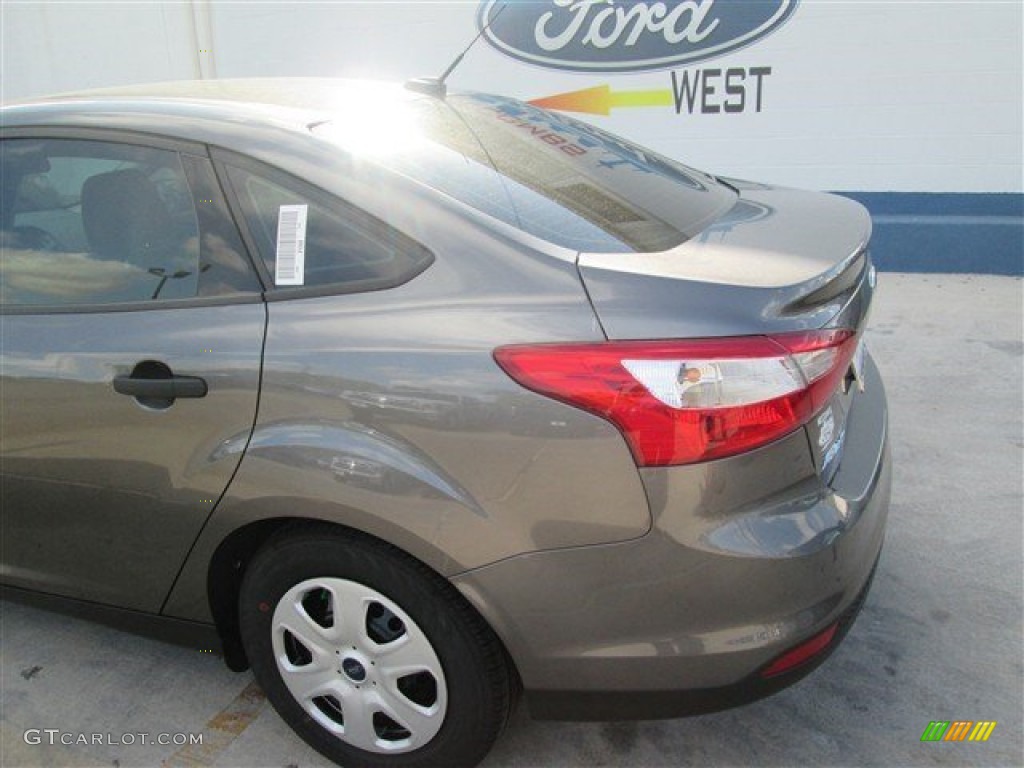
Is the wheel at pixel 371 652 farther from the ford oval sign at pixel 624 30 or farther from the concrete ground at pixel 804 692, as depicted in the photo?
the ford oval sign at pixel 624 30

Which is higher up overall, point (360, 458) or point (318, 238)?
point (318, 238)

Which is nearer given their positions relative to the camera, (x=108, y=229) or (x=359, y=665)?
(x=359, y=665)

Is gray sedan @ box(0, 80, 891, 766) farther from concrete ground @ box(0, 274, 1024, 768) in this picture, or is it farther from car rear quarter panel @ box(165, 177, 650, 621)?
concrete ground @ box(0, 274, 1024, 768)

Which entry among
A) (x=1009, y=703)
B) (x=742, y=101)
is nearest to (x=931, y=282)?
(x=742, y=101)

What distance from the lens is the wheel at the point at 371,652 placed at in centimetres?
197

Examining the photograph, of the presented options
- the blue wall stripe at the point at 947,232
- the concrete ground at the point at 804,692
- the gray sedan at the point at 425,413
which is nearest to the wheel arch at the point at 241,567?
the gray sedan at the point at 425,413

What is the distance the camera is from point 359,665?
2.10 meters

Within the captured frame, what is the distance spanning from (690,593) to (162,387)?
4.25ft

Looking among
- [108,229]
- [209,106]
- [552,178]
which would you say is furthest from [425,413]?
[108,229]

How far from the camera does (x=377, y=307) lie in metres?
1.97

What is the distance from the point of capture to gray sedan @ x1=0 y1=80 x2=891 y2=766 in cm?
179

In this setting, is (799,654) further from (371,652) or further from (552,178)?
(552,178)

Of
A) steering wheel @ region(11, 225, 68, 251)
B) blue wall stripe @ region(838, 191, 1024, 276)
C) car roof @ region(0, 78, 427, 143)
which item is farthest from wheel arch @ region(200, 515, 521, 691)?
blue wall stripe @ region(838, 191, 1024, 276)

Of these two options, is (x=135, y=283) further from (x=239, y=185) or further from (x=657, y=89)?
(x=657, y=89)
